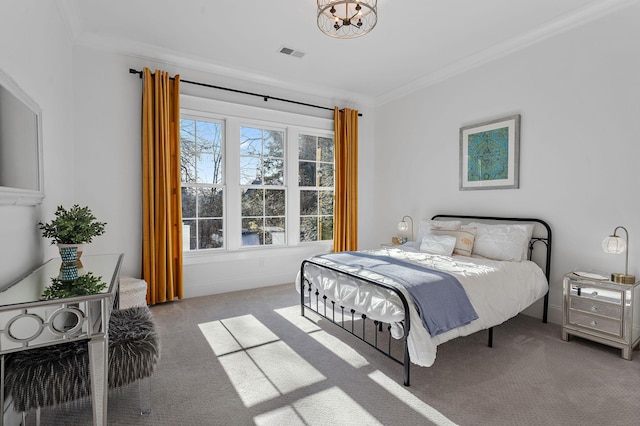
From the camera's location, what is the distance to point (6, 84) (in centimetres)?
164

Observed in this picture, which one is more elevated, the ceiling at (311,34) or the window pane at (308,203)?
the ceiling at (311,34)

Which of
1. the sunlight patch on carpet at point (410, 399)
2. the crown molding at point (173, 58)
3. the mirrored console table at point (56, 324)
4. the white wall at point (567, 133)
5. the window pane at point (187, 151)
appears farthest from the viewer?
the window pane at point (187, 151)

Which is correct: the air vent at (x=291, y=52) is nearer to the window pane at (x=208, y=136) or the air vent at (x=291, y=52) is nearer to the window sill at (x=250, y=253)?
the window pane at (x=208, y=136)

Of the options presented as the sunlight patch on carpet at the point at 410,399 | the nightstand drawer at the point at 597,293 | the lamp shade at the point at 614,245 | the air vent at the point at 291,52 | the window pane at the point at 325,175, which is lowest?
the sunlight patch on carpet at the point at 410,399

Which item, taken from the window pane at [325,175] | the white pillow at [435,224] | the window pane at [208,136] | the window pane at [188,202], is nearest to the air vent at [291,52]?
the window pane at [208,136]

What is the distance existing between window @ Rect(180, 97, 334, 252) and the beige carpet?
1.57 metres

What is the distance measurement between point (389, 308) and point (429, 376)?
0.55 metres

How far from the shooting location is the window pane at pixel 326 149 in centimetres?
523

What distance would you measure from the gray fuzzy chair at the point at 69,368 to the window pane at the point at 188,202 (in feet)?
8.05

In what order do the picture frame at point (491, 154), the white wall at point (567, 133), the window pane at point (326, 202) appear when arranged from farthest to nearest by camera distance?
the window pane at point (326, 202) → the picture frame at point (491, 154) → the white wall at point (567, 133)

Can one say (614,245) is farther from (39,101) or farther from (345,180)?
(39,101)

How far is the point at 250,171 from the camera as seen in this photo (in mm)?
4625

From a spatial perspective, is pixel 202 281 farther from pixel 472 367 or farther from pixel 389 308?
pixel 472 367

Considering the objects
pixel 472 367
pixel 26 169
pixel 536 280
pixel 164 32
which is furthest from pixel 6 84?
pixel 536 280
